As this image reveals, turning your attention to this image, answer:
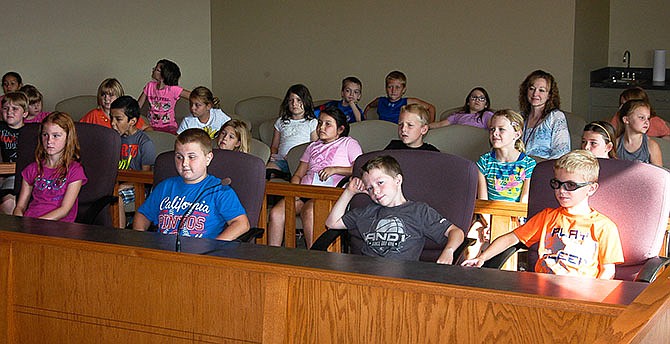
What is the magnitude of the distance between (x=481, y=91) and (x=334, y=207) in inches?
124

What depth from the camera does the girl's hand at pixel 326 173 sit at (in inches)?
197

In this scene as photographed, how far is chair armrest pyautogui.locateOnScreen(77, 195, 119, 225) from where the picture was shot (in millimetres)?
4551

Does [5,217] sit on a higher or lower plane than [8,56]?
lower

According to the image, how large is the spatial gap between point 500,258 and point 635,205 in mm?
509

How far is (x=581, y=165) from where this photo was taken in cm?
336

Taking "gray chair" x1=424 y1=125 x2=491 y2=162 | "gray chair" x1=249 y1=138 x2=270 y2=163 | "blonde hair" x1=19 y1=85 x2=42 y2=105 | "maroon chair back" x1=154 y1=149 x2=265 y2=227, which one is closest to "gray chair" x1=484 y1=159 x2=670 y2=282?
"maroon chair back" x1=154 y1=149 x2=265 y2=227

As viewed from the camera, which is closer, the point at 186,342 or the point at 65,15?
the point at 186,342

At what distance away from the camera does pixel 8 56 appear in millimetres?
7500

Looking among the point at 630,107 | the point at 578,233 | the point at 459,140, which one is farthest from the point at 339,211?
the point at 630,107

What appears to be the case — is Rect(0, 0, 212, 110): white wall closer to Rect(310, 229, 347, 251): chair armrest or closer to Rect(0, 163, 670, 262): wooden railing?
Rect(0, 163, 670, 262): wooden railing

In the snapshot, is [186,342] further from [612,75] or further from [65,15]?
[612,75]

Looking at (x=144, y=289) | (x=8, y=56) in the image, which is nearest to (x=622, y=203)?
(x=144, y=289)

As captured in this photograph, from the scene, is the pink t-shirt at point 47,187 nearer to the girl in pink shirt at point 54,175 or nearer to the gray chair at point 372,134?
the girl in pink shirt at point 54,175

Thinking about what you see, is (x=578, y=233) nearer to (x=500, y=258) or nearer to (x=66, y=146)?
(x=500, y=258)
